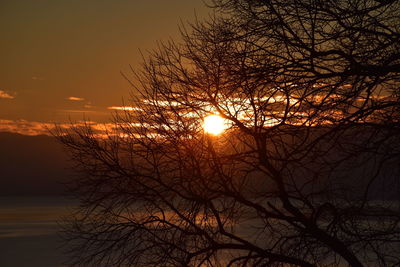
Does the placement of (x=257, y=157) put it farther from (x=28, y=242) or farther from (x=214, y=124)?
(x=28, y=242)

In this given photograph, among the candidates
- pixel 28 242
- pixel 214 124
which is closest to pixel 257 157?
pixel 214 124

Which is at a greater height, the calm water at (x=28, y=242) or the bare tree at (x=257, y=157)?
the bare tree at (x=257, y=157)

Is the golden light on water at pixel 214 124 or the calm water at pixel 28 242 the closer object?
the golden light on water at pixel 214 124

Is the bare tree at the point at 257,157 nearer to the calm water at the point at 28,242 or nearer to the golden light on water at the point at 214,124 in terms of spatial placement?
the golden light on water at the point at 214,124

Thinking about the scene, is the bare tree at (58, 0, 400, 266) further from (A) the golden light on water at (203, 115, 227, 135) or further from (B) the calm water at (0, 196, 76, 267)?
(B) the calm water at (0, 196, 76, 267)

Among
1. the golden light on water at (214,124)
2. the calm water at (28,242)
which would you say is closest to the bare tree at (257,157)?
the golden light on water at (214,124)

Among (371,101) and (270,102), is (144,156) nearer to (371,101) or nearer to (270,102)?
(270,102)

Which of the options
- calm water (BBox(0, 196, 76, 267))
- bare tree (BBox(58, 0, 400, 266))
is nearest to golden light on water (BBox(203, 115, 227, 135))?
bare tree (BBox(58, 0, 400, 266))

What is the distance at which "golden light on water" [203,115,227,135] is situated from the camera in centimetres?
891

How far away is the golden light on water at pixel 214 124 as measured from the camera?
29.2ft

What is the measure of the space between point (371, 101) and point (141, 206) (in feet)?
13.9

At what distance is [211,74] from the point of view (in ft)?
29.3

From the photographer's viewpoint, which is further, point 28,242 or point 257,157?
point 28,242

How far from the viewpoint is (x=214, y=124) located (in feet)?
29.8
